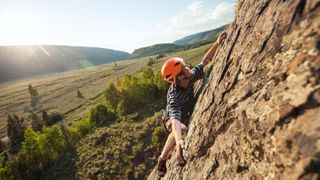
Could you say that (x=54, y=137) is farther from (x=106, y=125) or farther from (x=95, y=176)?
(x=95, y=176)

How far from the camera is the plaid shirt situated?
9453 millimetres

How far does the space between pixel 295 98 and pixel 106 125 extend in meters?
75.9

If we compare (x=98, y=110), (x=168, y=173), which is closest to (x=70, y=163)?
(x=98, y=110)

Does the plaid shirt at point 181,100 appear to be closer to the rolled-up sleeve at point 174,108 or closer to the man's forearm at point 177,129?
the rolled-up sleeve at point 174,108

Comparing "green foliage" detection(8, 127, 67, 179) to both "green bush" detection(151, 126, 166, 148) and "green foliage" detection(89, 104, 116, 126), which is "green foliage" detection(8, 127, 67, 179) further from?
"green bush" detection(151, 126, 166, 148)

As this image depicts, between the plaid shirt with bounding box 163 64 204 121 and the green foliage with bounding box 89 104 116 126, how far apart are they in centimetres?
7114

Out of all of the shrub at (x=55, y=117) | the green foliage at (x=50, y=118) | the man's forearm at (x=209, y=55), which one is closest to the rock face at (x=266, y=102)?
the man's forearm at (x=209, y=55)

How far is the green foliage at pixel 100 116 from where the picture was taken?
8075 centimetres

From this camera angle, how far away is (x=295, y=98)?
15.8 ft

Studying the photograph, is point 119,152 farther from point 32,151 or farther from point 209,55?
point 209,55

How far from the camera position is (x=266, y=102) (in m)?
5.71

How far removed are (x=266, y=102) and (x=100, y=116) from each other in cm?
7907

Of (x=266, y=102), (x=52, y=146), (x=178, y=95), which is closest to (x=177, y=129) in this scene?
(x=178, y=95)

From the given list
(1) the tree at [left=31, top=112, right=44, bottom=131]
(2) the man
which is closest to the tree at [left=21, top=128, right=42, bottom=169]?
(1) the tree at [left=31, top=112, right=44, bottom=131]
